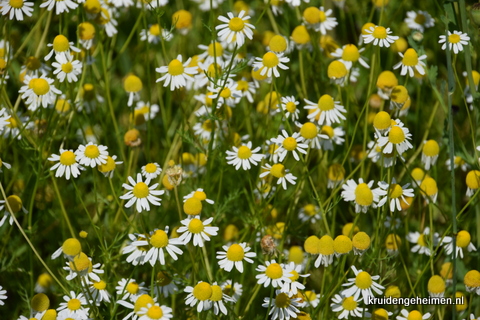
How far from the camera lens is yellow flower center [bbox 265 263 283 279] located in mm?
1804

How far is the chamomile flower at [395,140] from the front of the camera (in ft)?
6.30

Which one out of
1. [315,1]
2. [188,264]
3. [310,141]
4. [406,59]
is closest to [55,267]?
[188,264]

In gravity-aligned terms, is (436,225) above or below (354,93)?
below

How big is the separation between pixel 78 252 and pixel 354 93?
1424 millimetres

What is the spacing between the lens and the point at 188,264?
2178 millimetres

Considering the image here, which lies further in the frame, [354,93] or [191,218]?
[354,93]

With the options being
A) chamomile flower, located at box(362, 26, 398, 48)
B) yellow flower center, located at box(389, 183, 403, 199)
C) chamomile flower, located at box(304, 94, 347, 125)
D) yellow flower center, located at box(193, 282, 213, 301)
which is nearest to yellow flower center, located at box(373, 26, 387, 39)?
chamomile flower, located at box(362, 26, 398, 48)

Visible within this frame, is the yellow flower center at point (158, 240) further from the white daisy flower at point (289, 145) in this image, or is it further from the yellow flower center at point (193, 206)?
the white daisy flower at point (289, 145)

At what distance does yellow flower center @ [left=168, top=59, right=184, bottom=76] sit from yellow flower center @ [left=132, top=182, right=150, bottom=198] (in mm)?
397

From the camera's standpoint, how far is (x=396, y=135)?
6.29 ft

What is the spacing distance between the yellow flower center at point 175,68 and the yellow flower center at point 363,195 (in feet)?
2.15

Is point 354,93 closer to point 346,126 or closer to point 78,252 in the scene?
point 346,126

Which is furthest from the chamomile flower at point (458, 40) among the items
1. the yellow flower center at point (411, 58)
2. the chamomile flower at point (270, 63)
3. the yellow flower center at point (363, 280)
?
the yellow flower center at point (363, 280)

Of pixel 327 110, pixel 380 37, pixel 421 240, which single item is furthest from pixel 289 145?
pixel 421 240
